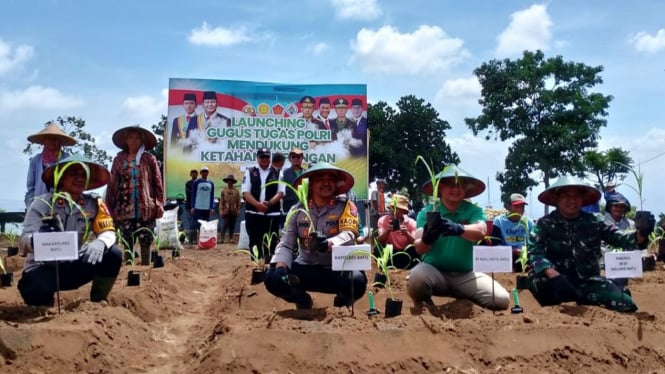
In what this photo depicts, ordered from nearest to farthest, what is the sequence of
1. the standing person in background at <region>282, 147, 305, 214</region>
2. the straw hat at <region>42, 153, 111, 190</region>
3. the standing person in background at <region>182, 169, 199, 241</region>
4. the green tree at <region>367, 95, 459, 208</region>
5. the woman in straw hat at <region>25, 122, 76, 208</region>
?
1. the straw hat at <region>42, 153, 111, 190</region>
2. the woman in straw hat at <region>25, 122, 76, 208</region>
3. the standing person in background at <region>282, 147, 305, 214</region>
4. the standing person in background at <region>182, 169, 199, 241</region>
5. the green tree at <region>367, 95, 459, 208</region>

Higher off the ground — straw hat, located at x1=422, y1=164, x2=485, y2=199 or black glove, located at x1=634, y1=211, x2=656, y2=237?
straw hat, located at x1=422, y1=164, x2=485, y2=199

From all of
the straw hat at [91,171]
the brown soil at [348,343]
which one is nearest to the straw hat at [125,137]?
the straw hat at [91,171]

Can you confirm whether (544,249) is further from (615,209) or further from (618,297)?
(615,209)

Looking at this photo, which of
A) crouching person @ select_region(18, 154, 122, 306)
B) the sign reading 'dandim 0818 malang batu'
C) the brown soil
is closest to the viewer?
the brown soil

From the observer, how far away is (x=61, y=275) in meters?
4.08

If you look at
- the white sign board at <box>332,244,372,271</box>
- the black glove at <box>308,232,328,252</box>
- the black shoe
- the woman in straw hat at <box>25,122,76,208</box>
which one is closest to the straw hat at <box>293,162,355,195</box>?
the black glove at <box>308,232,328,252</box>

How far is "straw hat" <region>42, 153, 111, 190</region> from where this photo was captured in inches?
158

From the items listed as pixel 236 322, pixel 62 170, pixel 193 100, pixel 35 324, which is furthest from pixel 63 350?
pixel 193 100

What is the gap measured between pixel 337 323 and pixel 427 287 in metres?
1.05

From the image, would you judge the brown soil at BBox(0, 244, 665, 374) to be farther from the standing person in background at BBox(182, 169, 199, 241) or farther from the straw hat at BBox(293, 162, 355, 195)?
the standing person in background at BBox(182, 169, 199, 241)

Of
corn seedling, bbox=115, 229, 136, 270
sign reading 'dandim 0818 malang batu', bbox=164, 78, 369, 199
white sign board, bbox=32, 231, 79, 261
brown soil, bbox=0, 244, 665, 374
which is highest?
sign reading 'dandim 0818 malang batu', bbox=164, 78, 369, 199

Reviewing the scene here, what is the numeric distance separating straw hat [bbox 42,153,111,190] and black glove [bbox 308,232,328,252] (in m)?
1.65

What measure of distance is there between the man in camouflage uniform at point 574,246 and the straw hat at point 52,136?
4442 millimetres

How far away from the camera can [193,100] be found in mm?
15133
